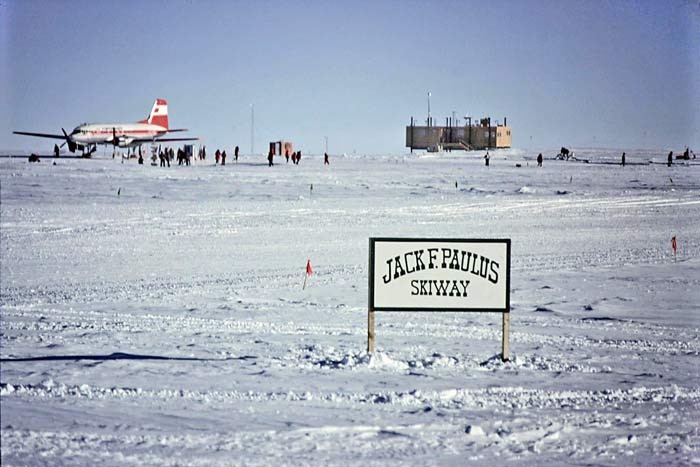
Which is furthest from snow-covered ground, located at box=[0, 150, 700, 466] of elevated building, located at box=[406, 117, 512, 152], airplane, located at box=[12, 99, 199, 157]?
elevated building, located at box=[406, 117, 512, 152]

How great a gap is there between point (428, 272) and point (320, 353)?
1310mm

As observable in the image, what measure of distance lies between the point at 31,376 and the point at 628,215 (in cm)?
2011

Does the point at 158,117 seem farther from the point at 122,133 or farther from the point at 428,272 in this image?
the point at 428,272

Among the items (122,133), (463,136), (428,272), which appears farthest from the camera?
(463,136)

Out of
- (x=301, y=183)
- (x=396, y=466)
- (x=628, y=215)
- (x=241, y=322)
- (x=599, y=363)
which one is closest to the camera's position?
(x=396, y=466)

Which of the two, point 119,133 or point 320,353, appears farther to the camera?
point 119,133

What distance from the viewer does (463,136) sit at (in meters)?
109

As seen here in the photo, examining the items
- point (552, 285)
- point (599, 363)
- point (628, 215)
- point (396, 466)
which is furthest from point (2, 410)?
point (628, 215)

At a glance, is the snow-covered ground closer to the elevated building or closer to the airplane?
the airplane

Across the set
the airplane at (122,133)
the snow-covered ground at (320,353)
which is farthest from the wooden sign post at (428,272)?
the airplane at (122,133)

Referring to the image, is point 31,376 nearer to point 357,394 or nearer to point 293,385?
point 293,385

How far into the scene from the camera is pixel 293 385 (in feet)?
22.7

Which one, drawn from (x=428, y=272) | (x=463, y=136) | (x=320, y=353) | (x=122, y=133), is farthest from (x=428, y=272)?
(x=463, y=136)

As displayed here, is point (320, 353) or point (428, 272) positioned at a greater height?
point (428, 272)
